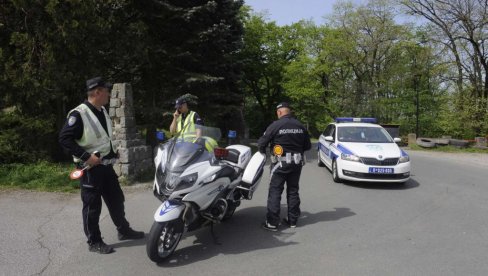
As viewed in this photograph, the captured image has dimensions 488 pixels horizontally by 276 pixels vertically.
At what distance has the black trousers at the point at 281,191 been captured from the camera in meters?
5.38

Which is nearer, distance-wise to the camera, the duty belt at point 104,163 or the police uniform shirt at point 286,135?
the duty belt at point 104,163

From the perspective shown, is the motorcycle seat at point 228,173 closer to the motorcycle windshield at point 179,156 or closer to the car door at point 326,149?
the motorcycle windshield at point 179,156

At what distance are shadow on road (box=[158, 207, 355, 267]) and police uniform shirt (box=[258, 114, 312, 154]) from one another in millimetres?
1205

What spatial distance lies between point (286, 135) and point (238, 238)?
1637 millimetres

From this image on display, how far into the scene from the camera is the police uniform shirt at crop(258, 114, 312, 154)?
543cm

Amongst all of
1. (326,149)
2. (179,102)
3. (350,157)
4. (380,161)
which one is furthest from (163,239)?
(326,149)

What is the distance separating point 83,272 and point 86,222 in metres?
0.67

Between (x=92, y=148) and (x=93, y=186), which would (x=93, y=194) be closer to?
(x=93, y=186)

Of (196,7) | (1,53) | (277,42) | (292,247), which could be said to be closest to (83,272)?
(292,247)

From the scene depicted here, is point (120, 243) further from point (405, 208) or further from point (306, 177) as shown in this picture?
point (306, 177)

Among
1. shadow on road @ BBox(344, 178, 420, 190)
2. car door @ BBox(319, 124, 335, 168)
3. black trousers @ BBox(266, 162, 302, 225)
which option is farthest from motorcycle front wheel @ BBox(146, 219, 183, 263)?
car door @ BBox(319, 124, 335, 168)

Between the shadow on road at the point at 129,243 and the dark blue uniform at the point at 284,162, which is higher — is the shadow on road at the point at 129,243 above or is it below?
below

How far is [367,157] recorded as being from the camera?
27.6ft

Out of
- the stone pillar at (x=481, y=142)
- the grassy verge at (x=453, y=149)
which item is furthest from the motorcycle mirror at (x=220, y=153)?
the stone pillar at (x=481, y=142)
